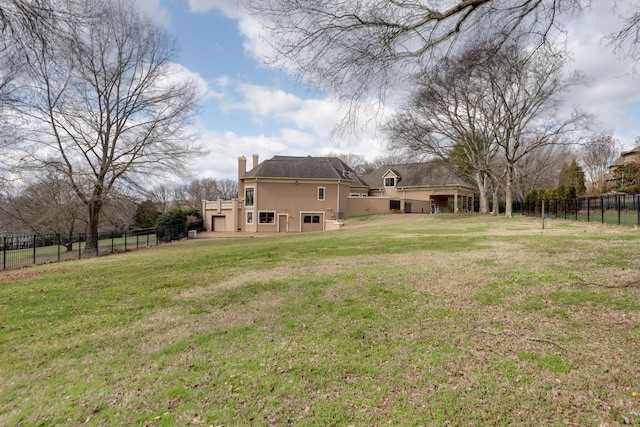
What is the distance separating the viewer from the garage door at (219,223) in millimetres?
36438

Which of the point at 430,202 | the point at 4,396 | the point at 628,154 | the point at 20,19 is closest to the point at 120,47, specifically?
the point at 20,19

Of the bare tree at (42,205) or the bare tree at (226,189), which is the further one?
the bare tree at (226,189)

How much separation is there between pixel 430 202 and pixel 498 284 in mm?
35182

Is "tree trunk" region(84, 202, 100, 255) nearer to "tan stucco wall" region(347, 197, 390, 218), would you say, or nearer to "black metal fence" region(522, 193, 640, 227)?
"tan stucco wall" region(347, 197, 390, 218)

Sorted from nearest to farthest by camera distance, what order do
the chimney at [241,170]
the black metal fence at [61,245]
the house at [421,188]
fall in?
the black metal fence at [61,245]
the chimney at [241,170]
the house at [421,188]

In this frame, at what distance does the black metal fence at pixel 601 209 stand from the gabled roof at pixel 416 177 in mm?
13540

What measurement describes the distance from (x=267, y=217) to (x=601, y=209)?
89.2 feet

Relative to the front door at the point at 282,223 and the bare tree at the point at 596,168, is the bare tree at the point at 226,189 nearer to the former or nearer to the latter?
the front door at the point at 282,223

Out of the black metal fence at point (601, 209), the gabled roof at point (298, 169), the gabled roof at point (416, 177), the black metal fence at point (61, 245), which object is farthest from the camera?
the gabled roof at point (416, 177)

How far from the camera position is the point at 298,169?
35.9 meters

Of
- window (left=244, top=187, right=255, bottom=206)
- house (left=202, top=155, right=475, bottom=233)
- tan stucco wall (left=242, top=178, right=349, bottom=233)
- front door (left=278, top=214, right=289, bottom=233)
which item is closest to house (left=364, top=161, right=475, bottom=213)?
house (left=202, top=155, right=475, bottom=233)

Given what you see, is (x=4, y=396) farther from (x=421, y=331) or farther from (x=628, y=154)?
(x=628, y=154)

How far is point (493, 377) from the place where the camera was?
3172 millimetres

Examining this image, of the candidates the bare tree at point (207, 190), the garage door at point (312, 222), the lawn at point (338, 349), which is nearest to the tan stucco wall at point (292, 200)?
the garage door at point (312, 222)
